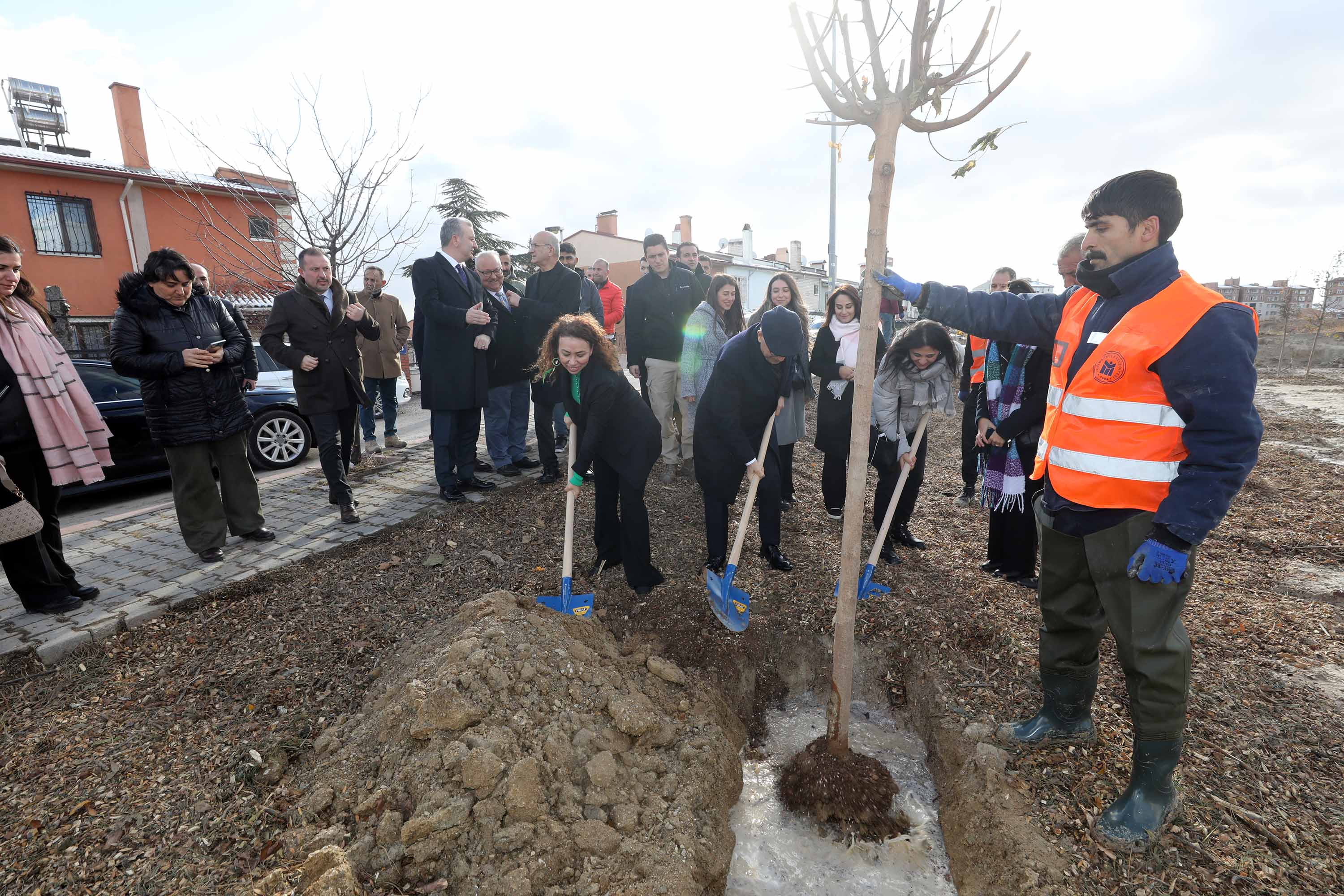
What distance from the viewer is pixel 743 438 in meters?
3.72

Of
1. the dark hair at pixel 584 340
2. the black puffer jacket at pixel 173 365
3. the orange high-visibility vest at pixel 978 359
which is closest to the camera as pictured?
the dark hair at pixel 584 340

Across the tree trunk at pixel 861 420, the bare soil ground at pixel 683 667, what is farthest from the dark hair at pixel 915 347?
the tree trunk at pixel 861 420

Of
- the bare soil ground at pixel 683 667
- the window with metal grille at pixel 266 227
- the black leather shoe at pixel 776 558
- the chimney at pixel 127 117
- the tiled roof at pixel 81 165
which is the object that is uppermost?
the chimney at pixel 127 117

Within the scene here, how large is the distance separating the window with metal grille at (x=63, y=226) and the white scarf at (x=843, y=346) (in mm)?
18958

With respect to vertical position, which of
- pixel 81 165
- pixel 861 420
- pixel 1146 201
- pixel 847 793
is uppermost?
pixel 81 165

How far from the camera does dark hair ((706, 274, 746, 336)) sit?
5.21 meters

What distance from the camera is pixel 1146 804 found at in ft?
6.86

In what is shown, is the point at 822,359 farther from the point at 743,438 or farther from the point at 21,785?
the point at 21,785

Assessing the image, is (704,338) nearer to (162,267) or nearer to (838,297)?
(838,297)

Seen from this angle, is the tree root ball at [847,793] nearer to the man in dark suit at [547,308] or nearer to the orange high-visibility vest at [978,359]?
the orange high-visibility vest at [978,359]

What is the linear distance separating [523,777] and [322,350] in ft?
12.6

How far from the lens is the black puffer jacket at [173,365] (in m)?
3.72

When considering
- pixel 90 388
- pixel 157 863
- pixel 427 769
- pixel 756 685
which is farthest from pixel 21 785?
pixel 90 388

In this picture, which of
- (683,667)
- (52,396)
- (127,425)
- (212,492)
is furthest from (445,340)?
(127,425)
